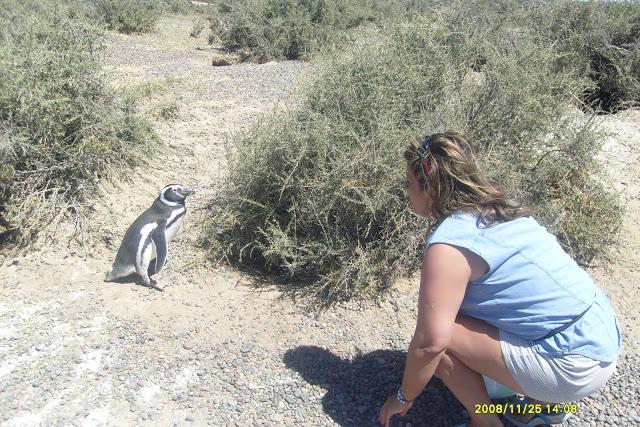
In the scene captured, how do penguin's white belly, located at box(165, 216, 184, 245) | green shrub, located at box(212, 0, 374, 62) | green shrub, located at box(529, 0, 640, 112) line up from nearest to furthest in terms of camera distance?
penguin's white belly, located at box(165, 216, 184, 245) < green shrub, located at box(529, 0, 640, 112) < green shrub, located at box(212, 0, 374, 62)

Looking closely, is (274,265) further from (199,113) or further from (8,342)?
(199,113)

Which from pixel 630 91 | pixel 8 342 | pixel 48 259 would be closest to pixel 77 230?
pixel 48 259

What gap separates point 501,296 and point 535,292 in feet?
0.37

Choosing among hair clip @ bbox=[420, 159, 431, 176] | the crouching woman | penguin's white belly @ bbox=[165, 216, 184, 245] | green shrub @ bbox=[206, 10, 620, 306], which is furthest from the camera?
penguin's white belly @ bbox=[165, 216, 184, 245]

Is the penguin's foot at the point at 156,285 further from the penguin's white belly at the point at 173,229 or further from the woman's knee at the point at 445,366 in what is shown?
the woman's knee at the point at 445,366

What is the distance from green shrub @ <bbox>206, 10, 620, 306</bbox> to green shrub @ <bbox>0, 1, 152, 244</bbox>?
1.04 m

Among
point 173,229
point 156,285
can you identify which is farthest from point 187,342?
point 173,229

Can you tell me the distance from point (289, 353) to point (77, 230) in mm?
1980

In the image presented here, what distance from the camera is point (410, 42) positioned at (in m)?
4.44

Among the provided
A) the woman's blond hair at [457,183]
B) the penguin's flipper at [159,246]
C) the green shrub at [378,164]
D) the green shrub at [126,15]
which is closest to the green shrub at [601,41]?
the green shrub at [378,164]

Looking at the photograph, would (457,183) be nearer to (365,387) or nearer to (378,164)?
(365,387)

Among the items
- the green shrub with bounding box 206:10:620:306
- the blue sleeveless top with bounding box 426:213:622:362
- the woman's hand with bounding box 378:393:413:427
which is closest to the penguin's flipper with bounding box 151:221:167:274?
the green shrub with bounding box 206:10:620:306

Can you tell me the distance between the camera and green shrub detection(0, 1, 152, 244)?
386 centimetres

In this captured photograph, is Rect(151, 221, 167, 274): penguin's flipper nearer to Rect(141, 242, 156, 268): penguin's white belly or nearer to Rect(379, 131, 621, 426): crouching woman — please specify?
Rect(141, 242, 156, 268): penguin's white belly
